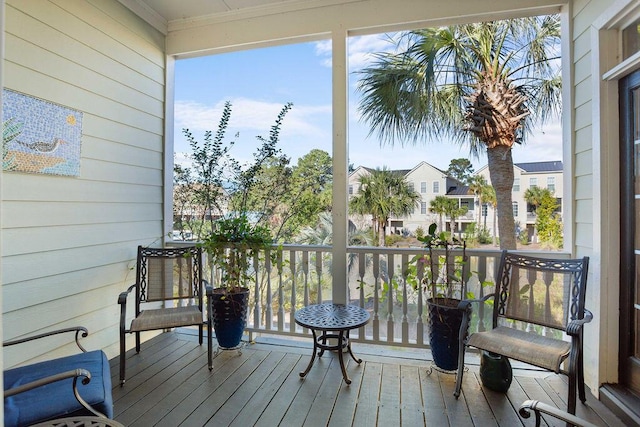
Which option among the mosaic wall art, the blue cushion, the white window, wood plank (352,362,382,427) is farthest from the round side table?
the mosaic wall art

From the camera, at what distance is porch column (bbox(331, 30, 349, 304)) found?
9.93ft

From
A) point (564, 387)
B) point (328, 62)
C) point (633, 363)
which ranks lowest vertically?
point (564, 387)

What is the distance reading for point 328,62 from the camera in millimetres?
3510

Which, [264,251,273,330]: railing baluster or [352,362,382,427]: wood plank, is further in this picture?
[264,251,273,330]: railing baluster

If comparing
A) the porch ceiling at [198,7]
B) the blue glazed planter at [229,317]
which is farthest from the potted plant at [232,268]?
the porch ceiling at [198,7]

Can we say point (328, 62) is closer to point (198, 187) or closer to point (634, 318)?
point (198, 187)

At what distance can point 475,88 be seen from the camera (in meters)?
3.11

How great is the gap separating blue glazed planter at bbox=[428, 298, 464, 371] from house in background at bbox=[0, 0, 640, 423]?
0.82m

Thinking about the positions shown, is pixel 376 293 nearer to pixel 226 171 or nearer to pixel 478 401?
pixel 478 401

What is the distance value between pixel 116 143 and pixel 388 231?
254 cm

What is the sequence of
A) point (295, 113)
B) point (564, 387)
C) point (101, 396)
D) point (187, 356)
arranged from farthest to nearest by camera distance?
point (295, 113)
point (187, 356)
point (564, 387)
point (101, 396)

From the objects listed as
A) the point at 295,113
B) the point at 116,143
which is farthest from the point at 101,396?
the point at 295,113

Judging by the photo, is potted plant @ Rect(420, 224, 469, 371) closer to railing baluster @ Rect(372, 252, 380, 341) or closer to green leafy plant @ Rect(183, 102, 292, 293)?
railing baluster @ Rect(372, 252, 380, 341)

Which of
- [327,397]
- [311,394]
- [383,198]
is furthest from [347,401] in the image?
[383,198]
